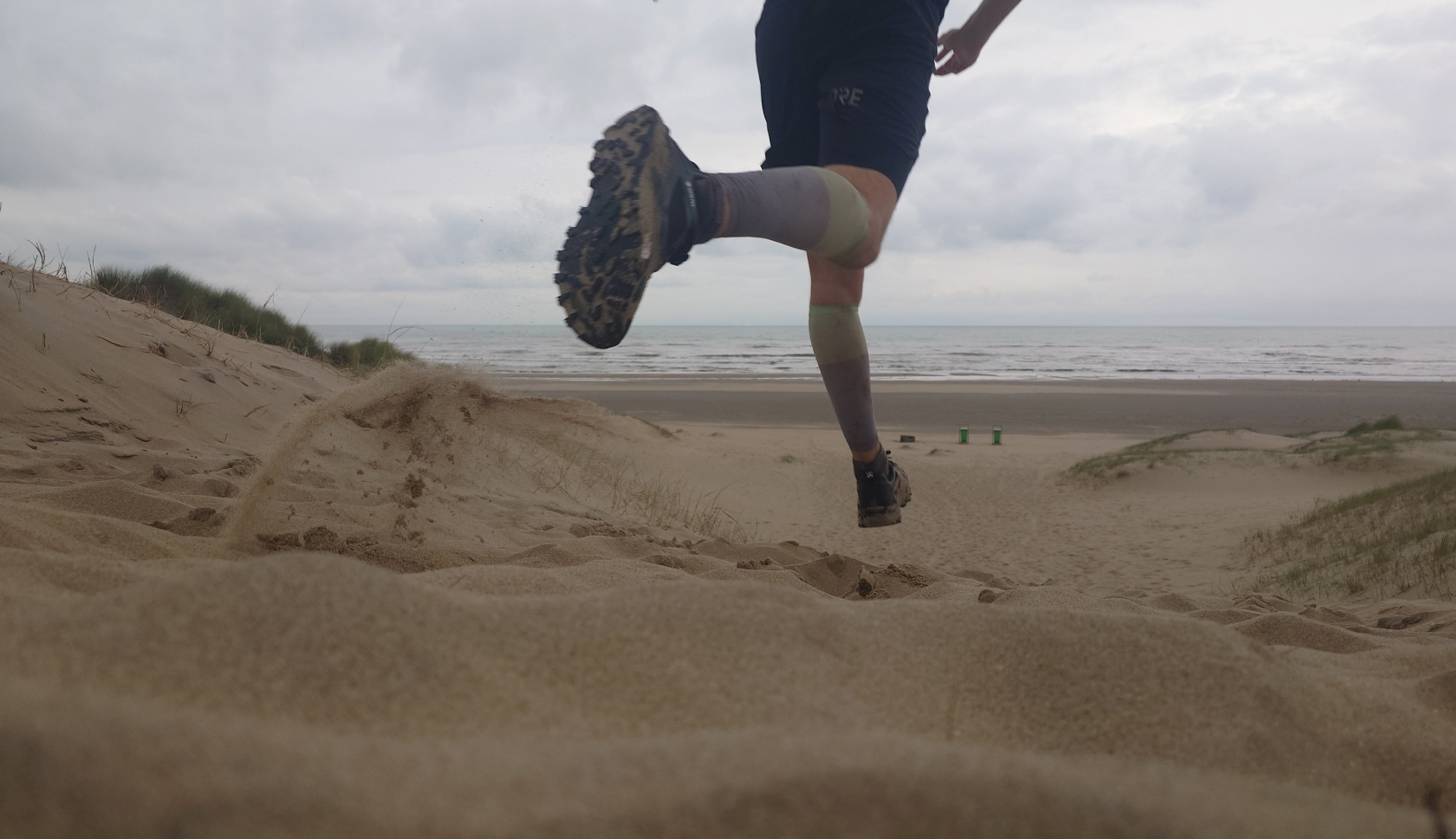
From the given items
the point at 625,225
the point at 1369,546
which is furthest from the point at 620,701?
the point at 1369,546

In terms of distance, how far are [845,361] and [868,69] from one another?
74 cm

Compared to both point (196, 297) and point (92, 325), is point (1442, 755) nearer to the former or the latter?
point (92, 325)

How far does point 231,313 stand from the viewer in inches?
331

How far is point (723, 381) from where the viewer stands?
64.0 feet

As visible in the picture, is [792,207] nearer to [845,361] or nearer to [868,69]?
[868,69]

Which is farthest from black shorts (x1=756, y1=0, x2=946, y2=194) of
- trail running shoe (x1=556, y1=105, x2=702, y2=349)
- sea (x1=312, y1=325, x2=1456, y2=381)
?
sea (x1=312, y1=325, x2=1456, y2=381)

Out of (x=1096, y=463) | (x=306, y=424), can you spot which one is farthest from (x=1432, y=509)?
(x=306, y=424)

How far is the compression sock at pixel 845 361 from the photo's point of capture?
7.38 feet

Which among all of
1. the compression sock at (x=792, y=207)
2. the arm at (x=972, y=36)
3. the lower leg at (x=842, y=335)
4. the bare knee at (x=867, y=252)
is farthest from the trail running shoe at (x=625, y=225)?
the arm at (x=972, y=36)

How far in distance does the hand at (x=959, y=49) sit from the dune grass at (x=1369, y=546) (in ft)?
8.00

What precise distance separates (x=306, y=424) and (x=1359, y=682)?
2382 millimetres

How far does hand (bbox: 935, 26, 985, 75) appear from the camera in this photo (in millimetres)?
2779

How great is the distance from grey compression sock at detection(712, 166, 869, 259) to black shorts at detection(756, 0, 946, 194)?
0.23 m

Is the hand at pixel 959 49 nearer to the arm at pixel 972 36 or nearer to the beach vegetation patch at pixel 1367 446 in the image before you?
the arm at pixel 972 36
